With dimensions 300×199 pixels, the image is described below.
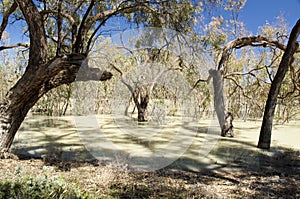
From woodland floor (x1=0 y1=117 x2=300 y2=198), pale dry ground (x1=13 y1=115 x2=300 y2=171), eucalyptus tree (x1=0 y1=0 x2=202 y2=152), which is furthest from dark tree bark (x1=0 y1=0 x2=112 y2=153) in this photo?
pale dry ground (x1=13 y1=115 x2=300 y2=171)


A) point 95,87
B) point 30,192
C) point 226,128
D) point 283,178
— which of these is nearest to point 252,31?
point 226,128

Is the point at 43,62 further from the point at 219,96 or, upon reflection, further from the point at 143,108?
the point at 143,108

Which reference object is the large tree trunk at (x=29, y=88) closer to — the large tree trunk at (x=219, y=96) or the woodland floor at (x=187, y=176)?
the woodland floor at (x=187, y=176)

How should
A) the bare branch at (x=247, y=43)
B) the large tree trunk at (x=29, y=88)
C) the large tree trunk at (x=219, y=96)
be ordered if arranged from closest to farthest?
1. the large tree trunk at (x=29, y=88)
2. the bare branch at (x=247, y=43)
3. the large tree trunk at (x=219, y=96)

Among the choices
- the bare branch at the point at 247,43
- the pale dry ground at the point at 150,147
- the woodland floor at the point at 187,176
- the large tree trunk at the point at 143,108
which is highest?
the bare branch at the point at 247,43

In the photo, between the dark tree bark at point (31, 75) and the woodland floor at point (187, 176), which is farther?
the dark tree bark at point (31, 75)

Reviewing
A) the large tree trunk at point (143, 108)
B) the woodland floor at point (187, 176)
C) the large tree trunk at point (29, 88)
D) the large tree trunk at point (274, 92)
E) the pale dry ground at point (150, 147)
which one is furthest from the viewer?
the large tree trunk at point (143, 108)

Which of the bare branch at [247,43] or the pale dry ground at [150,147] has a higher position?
the bare branch at [247,43]

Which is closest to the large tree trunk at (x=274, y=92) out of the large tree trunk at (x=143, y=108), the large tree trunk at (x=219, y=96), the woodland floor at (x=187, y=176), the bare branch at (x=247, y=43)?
the woodland floor at (x=187, y=176)

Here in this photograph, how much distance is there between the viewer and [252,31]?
37.5 feet

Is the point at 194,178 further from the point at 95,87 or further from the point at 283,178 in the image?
the point at 95,87

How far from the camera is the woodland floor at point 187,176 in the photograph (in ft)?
10.1

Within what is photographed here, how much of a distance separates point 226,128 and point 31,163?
485 centimetres

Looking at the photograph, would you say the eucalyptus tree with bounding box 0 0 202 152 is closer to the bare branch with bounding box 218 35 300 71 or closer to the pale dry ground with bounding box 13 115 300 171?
the pale dry ground with bounding box 13 115 300 171
